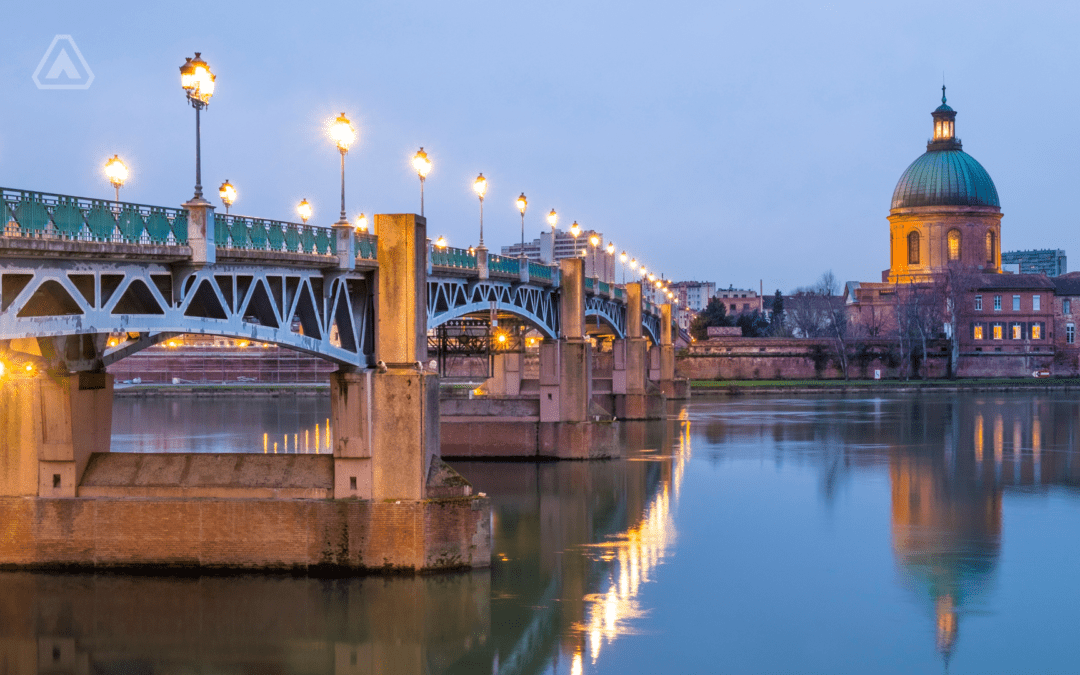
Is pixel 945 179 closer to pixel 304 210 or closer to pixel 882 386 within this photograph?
pixel 882 386

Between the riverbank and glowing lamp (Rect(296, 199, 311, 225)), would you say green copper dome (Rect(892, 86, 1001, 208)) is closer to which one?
the riverbank

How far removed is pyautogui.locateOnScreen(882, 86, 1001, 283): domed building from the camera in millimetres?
→ 135125

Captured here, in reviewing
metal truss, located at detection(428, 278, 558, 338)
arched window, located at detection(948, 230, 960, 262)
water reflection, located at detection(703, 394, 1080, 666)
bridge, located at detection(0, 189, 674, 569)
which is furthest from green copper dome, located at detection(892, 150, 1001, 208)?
bridge, located at detection(0, 189, 674, 569)

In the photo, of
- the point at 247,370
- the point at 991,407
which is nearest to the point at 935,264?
the point at 991,407

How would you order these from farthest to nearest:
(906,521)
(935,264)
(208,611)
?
(935,264) < (906,521) < (208,611)

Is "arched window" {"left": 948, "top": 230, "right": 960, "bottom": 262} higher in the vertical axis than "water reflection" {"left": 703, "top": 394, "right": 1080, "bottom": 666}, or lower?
higher

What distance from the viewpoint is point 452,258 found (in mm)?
36625

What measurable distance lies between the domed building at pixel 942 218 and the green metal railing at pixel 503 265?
97626 mm

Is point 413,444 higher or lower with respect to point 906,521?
higher

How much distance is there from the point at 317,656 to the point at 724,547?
527 inches

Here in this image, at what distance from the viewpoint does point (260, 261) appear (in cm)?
2469

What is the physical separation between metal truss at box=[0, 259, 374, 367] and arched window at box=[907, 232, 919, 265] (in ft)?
391

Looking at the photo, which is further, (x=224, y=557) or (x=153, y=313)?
(x=224, y=557)

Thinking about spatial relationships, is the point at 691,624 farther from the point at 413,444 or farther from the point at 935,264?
the point at 935,264
